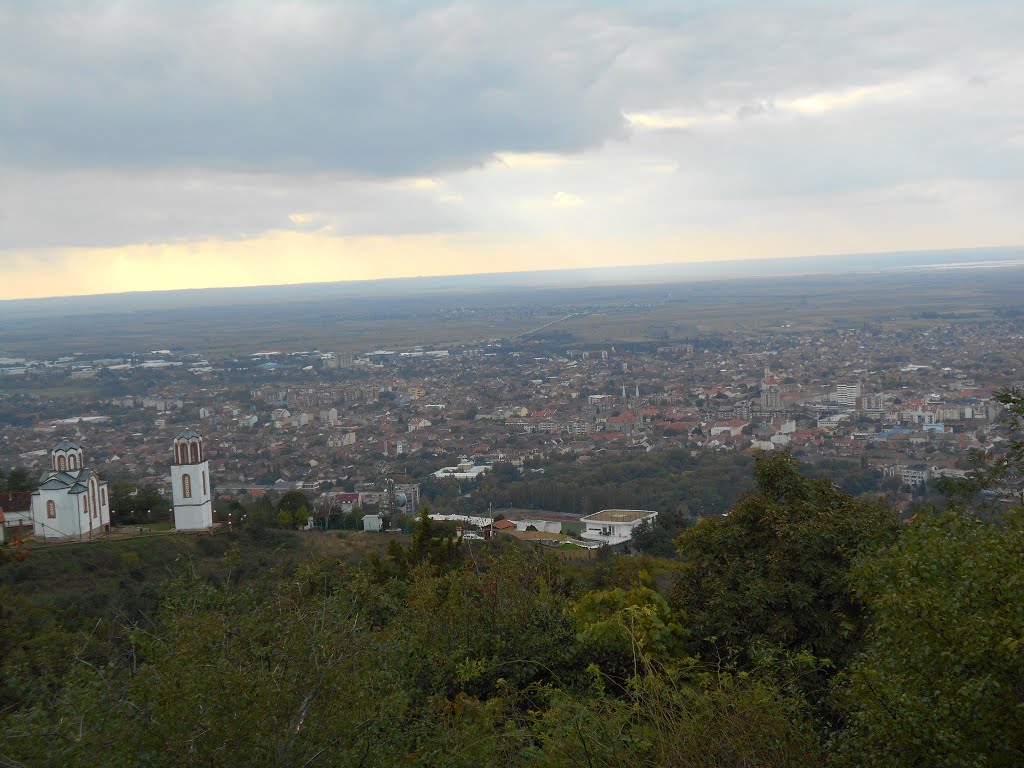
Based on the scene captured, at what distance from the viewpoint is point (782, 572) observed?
25.6ft

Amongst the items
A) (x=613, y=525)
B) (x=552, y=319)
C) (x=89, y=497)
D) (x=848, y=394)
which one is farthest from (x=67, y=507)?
(x=552, y=319)

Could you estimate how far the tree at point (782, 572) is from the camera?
294 inches

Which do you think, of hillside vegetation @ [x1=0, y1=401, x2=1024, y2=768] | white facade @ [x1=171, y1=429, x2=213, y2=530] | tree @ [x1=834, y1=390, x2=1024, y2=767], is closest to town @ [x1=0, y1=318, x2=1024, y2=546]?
white facade @ [x1=171, y1=429, x2=213, y2=530]

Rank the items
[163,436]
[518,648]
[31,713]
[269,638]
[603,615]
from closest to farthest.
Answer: [31,713], [269,638], [518,648], [603,615], [163,436]

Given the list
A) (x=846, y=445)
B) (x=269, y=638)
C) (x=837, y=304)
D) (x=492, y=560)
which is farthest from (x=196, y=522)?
(x=837, y=304)

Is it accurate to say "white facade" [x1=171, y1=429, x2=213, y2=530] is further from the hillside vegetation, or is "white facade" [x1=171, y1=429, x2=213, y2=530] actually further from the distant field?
the distant field

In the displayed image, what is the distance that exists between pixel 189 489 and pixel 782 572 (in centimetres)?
1651

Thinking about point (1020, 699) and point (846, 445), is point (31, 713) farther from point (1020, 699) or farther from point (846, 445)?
point (846, 445)

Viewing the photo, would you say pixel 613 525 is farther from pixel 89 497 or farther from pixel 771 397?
pixel 771 397

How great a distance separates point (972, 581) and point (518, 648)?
3.77 m

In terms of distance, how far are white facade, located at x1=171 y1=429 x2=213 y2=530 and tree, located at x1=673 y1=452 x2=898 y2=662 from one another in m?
15.2

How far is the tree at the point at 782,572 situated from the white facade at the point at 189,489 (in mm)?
15239

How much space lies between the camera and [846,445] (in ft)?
119

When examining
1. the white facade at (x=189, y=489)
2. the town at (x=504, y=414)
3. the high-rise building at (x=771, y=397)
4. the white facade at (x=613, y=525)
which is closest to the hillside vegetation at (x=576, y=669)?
the white facade at (x=189, y=489)
